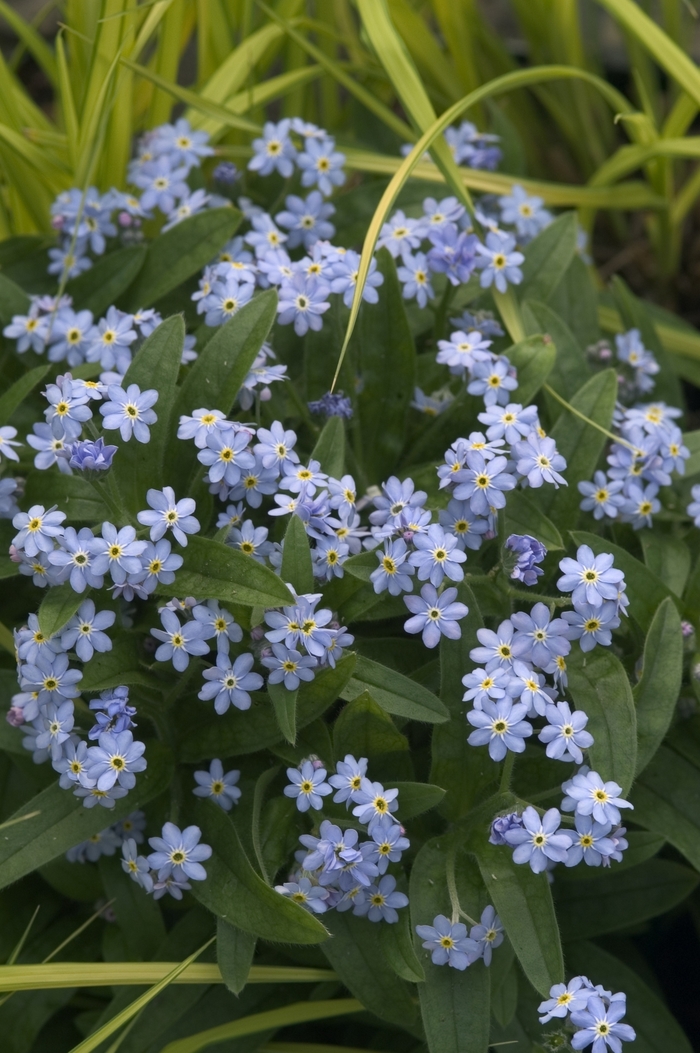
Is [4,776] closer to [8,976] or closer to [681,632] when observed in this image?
[8,976]

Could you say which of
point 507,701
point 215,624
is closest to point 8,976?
point 215,624

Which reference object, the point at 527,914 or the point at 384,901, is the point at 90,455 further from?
the point at 527,914

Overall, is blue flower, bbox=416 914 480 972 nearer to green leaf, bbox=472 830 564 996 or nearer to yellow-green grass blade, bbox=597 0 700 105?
green leaf, bbox=472 830 564 996

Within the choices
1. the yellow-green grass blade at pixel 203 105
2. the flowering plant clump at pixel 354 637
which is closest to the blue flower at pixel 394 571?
the flowering plant clump at pixel 354 637

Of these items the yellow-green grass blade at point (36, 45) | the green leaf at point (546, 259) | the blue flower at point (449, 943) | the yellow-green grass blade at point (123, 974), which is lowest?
the yellow-green grass blade at point (123, 974)

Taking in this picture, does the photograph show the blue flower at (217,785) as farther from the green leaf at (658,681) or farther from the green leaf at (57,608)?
the green leaf at (658,681)
